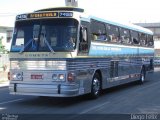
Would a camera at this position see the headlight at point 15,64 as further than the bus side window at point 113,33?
No

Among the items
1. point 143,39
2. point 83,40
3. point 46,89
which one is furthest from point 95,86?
point 143,39

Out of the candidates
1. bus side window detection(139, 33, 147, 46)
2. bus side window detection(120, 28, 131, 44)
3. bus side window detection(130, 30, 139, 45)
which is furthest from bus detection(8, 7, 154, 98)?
bus side window detection(139, 33, 147, 46)

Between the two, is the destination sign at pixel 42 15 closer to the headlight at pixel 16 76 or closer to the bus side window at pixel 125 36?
the headlight at pixel 16 76

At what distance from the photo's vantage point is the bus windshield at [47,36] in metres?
13.1

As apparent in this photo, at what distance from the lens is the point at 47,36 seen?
13.3 m

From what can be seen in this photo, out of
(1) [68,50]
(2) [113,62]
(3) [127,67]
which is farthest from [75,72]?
(3) [127,67]

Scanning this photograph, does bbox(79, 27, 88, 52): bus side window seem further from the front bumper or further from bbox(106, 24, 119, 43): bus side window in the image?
bbox(106, 24, 119, 43): bus side window

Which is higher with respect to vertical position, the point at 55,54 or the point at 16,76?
the point at 55,54

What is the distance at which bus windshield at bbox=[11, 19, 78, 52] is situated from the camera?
1311 cm

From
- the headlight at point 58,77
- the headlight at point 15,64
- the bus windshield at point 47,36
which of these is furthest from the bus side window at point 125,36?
the headlight at point 15,64

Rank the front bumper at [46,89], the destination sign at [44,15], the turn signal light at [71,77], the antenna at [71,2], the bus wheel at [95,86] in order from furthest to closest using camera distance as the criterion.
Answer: the antenna at [71,2] → the bus wheel at [95,86] → the destination sign at [44,15] → the turn signal light at [71,77] → the front bumper at [46,89]

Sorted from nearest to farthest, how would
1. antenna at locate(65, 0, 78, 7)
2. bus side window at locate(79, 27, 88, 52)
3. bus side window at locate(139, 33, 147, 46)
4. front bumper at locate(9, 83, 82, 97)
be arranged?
front bumper at locate(9, 83, 82, 97) < bus side window at locate(79, 27, 88, 52) < bus side window at locate(139, 33, 147, 46) < antenna at locate(65, 0, 78, 7)

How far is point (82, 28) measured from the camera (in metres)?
13.8

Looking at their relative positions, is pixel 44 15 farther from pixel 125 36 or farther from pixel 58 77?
pixel 125 36
